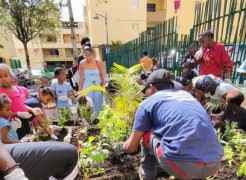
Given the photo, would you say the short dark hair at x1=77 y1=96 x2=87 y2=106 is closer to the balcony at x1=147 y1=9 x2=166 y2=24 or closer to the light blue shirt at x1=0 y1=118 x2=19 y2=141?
the light blue shirt at x1=0 y1=118 x2=19 y2=141

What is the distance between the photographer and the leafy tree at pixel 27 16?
14.5m

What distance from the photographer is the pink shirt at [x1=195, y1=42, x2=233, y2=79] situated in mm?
3621

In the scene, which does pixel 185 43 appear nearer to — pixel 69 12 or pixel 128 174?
pixel 128 174

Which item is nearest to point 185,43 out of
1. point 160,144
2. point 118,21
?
point 160,144

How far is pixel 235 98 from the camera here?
9.12 ft

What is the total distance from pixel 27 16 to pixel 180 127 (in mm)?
16976

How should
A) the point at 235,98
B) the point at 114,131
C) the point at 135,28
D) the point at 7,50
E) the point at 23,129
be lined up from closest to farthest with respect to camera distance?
1. the point at 114,131
2. the point at 235,98
3. the point at 23,129
4. the point at 135,28
5. the point at 7,50

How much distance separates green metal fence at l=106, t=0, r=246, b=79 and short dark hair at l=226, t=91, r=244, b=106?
4.22 feet

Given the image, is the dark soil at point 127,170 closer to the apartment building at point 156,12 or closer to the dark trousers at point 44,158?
the dark trousers at point 44,158

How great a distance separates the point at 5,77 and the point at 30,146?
1.60 m

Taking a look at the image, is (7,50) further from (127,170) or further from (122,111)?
(127,170)

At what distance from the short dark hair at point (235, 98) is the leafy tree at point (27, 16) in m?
15.9

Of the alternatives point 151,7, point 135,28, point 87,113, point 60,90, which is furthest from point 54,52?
point 87,113

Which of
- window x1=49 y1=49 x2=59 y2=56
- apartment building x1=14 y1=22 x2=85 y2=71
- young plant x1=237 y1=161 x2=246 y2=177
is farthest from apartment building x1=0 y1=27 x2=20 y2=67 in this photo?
young plant x1=237 y1=161 x2=246 y2=177
